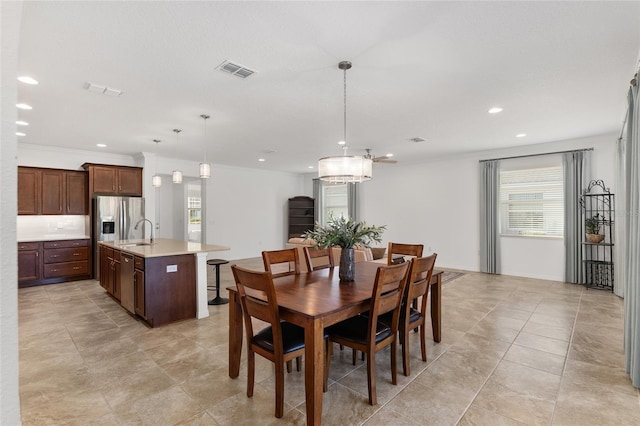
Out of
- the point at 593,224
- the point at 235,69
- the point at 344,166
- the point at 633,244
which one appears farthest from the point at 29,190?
the point at 593,224

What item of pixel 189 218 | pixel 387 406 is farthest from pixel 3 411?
pixel 189 218

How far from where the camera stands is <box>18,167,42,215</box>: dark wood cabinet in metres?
5.62

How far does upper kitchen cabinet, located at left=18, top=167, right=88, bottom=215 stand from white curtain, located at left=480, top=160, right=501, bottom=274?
8.35 metres

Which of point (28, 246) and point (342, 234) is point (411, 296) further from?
point (28, 246)

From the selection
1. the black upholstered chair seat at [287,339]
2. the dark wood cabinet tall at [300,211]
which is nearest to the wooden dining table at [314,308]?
the black upholstered chair seat at [287,339]

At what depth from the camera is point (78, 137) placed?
5305mm

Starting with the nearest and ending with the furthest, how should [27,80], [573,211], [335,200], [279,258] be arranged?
[279,258]
[27,80]
[573,211]
[335,200]

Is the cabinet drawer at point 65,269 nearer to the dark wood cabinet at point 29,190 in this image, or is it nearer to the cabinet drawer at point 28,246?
the cabinet drawer at point 28,246

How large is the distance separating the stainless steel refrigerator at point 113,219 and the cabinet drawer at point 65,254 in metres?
0.18

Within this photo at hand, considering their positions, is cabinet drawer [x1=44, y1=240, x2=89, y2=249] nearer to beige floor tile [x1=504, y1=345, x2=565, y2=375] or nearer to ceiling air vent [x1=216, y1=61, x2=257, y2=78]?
ceiling air vent [x1=216, y1=61, x2=257, y2=78]

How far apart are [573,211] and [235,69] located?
6267 mm

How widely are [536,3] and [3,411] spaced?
302cm

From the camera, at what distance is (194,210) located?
8.85 meters

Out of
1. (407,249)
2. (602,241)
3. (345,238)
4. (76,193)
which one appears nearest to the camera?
(345,238)
